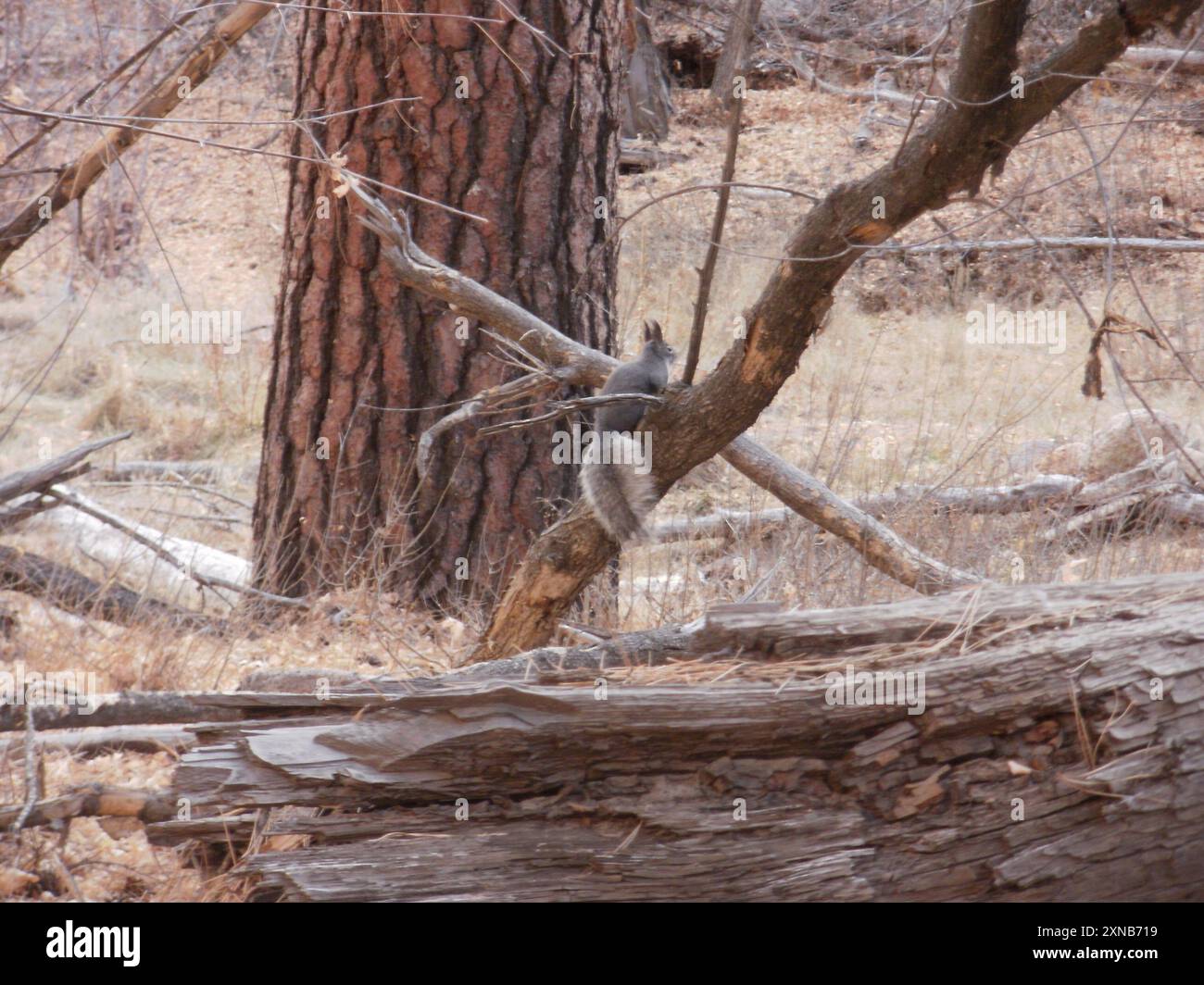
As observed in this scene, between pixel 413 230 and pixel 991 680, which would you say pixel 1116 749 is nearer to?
pixel 991 680

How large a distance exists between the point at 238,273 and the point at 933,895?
10796 millimetres

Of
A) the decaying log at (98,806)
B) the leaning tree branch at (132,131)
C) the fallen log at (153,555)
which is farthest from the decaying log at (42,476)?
the decaying log at (98,806)

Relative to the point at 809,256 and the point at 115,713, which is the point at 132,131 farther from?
the point at 809,256

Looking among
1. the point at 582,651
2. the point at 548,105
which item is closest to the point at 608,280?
the point at 548,105

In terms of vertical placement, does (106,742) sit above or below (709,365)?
below

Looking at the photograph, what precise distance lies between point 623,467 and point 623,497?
0.09 metres

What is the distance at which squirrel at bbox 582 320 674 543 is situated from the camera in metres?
3.24

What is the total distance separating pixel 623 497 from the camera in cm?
325

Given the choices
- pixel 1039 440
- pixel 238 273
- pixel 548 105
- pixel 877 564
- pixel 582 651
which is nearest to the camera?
pixel 582 651

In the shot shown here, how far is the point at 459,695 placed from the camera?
6.80ft

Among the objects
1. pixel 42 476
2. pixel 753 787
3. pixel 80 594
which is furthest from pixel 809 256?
pixel 80 594

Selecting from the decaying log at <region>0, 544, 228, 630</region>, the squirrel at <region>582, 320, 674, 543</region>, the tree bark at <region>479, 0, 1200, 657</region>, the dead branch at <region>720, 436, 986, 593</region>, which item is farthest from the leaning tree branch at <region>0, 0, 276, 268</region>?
the dead branch at <region>720, 436, 986, 593</region>

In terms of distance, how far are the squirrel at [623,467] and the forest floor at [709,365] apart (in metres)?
0.52
